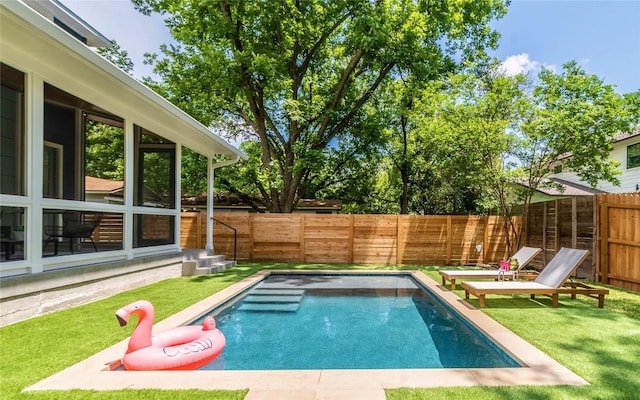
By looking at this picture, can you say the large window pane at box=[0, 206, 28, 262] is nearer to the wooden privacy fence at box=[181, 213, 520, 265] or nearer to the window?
the wooden privacy fence at box=[181, 213, 520, 265]

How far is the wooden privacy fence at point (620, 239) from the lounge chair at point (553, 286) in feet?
6.83

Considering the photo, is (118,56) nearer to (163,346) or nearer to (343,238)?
(343,238)

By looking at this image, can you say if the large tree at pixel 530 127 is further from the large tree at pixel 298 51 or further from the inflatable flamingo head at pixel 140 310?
the inflatable flamingo head at pixel 140 310

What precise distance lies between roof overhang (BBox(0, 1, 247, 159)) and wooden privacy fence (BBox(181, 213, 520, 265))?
4.92 m

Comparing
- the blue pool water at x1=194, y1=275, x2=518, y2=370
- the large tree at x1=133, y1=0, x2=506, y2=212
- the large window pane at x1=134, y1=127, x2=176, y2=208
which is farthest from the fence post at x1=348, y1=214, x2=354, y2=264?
the large window pane at x1=134, y1=127, x2=176, y2=208

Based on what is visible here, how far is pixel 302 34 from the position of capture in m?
14.2

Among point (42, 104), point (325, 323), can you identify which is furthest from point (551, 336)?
point (42, 104)

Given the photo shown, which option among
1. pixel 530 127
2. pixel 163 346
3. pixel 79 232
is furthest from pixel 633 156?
pixel 79 232

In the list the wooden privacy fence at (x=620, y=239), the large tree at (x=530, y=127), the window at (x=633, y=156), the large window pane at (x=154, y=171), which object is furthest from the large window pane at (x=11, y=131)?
the window at (x=633, y=156)

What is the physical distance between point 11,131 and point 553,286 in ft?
32.3

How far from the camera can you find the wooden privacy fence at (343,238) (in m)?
12.6

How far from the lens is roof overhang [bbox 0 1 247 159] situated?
4082 millimetres

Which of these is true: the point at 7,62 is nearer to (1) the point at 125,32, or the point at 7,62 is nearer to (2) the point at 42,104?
(2) the point at 42,104

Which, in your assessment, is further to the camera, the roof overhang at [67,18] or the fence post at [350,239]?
the fence post at [350,239]
